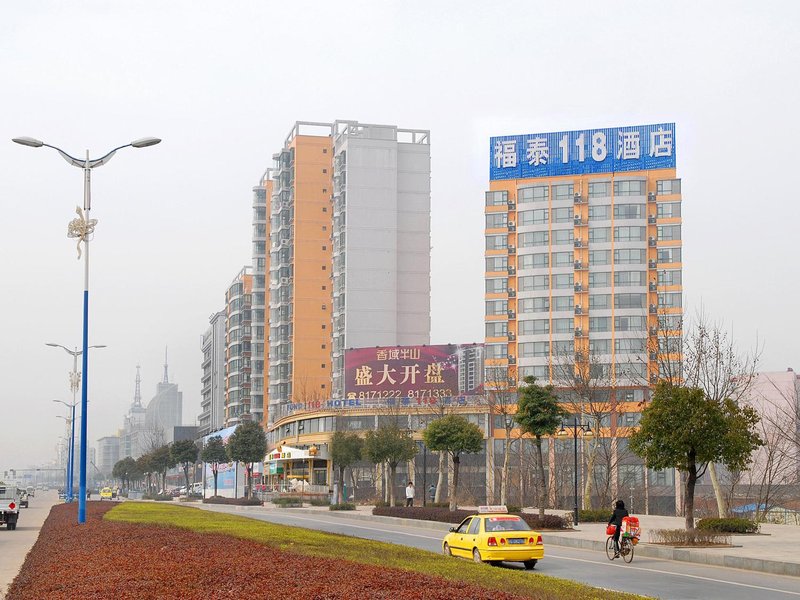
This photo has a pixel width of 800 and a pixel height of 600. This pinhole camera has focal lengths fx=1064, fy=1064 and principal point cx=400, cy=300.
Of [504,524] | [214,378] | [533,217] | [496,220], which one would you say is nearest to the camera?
[504,524]

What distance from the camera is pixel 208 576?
53.5 feet

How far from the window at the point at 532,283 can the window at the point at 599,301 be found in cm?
460

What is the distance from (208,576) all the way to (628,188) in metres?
88.6

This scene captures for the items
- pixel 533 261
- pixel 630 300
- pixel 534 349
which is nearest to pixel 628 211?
pixel 630 300

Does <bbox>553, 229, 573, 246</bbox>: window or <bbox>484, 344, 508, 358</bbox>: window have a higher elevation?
<bbox>553, 229, 573, 246</bbox>: window

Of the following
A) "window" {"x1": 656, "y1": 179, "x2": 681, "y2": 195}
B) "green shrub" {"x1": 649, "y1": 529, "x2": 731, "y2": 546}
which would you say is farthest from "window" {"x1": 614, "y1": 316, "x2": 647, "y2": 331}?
"green shrub" {"x1": 649, "y1": 529, "x2": 731, "y2": 546}

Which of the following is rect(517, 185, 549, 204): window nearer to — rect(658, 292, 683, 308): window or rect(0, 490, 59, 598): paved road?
rect(658, 292, 683, 308): window

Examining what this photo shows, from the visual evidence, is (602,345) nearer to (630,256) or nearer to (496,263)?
(630,256)

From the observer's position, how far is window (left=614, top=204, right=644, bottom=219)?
99.8m

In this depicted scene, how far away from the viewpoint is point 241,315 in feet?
507

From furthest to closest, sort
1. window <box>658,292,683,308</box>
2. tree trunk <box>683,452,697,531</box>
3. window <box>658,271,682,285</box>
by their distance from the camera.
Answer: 1. window <box>658,271,682,285</box>
2. window <box>658,292,683,308</box>
3. tree trunk <box>683,452,697,531</box>

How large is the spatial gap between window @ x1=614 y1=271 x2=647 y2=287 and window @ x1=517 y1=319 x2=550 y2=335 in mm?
7682

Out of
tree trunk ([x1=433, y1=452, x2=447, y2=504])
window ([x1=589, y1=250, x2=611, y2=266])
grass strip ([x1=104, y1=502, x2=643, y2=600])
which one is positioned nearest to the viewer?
grass strip ([x1=104, y1=502, x2=643, y2=600])

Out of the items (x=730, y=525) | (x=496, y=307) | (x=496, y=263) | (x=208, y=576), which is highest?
(x=496, y=263)
